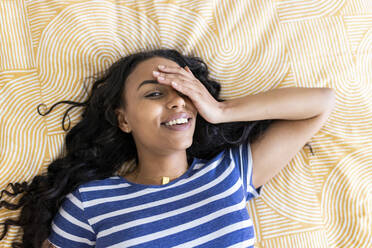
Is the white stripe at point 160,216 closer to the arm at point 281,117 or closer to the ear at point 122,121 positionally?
the arm at point 281,117

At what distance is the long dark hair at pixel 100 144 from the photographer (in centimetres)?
125

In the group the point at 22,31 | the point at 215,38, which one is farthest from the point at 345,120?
the point at 22,31

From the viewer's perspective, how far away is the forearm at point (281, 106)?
48.6 inches

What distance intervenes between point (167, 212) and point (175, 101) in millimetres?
351

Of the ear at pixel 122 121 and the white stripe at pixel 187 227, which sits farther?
the ear at pixel 122 121

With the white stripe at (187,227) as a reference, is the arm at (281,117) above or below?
above

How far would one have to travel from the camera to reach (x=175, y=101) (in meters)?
1.13

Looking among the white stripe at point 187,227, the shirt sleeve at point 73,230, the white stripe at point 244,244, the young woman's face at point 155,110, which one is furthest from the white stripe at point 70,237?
the white stripe at point 244,244

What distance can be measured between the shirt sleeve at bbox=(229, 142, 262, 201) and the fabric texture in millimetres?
72

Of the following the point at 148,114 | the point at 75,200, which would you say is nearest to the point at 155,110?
the point at 148,114

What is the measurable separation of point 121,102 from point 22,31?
1.65ft

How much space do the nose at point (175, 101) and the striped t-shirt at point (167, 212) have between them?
0.25 meters

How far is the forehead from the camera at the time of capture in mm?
1197

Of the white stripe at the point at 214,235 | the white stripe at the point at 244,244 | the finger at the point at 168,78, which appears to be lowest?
the white stripe at the point at 244,244
